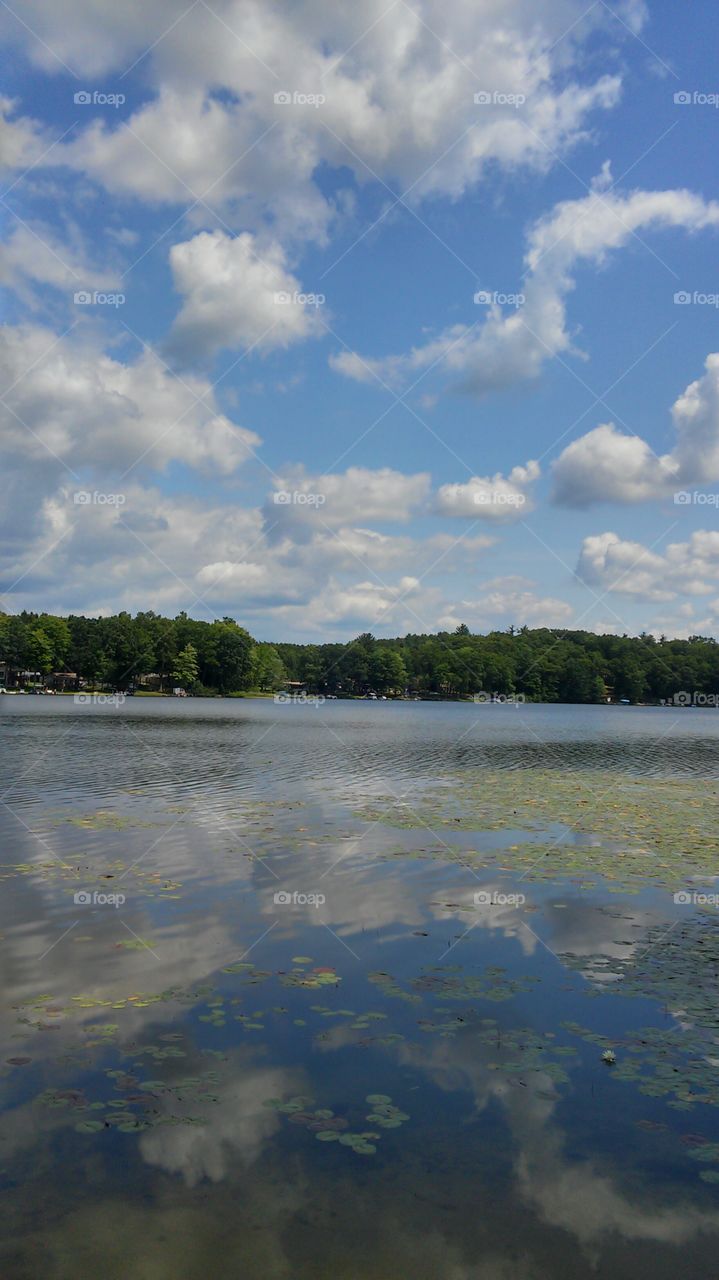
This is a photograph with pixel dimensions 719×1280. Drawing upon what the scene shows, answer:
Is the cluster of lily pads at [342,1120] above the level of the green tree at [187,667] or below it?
below

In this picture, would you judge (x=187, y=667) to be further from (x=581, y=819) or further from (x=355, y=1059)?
(x=355, y=1059)

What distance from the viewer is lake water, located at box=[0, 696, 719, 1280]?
582 centimetres

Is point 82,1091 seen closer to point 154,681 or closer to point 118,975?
point 118,975

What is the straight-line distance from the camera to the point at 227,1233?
19.0 feet

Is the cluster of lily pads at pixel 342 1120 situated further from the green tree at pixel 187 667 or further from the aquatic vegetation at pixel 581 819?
the green tree at pixel 187 667

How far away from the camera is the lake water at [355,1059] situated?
5820 millimetres

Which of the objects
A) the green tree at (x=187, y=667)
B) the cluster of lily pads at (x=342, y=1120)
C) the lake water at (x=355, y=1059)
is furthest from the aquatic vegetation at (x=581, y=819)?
the green tree at (x=187, y=667)

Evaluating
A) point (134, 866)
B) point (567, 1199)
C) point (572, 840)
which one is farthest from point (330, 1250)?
point (572, 840)

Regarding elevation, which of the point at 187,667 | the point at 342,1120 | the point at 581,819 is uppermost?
the point at 187,667

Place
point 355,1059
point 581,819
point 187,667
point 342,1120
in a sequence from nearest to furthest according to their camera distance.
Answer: point 342,1120 → point 355,1059 → point 581,819 → point 187,667

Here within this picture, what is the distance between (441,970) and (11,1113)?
5727 mm

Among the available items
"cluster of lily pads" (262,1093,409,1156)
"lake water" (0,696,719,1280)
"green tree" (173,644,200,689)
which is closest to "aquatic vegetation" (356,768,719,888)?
"lake water" (0,696,719,1280)

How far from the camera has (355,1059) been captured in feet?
27.4

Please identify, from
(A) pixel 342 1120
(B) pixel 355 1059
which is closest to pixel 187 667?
(B) pixel 355 1059
